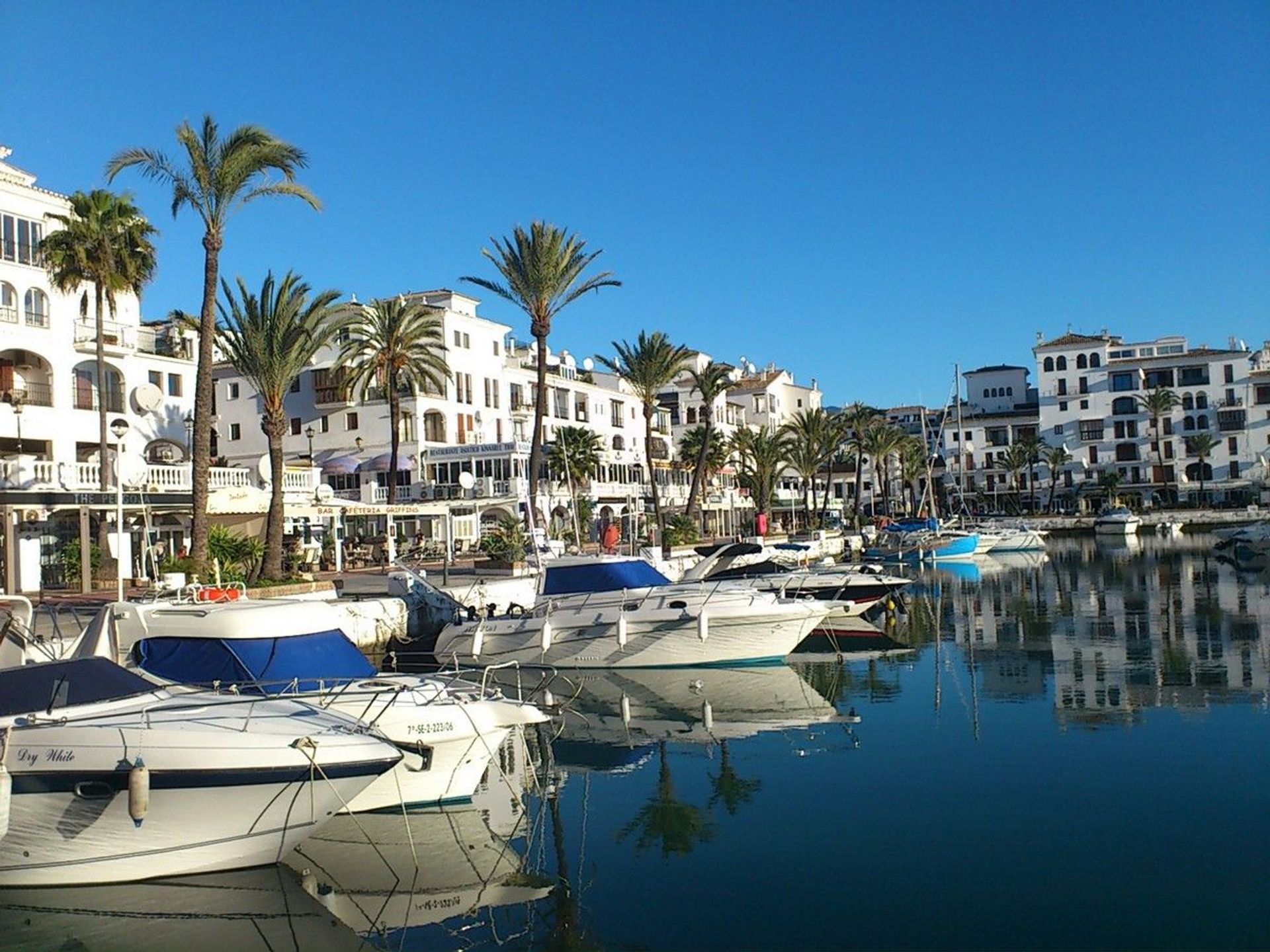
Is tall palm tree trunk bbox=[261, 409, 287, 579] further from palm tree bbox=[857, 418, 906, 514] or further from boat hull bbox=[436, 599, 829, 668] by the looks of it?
palm tree bbox=[857, 418, 906, 514]

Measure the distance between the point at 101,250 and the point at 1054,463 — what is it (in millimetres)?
102247

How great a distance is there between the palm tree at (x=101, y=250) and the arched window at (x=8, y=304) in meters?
2.80

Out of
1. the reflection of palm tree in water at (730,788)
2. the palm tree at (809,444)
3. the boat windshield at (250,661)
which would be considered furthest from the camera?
the palm tree at (809,444)

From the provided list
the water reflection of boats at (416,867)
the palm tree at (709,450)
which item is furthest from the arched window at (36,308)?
the palm tree at (709,450)

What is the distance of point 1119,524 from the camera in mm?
99375

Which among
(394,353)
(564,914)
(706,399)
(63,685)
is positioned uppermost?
(394,353)

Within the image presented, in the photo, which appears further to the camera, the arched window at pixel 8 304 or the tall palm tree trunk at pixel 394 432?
the tall palm tree trunk at pixel 394 432

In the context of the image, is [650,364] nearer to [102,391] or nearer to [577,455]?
[577,455]

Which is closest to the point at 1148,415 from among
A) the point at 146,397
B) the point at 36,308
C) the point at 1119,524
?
the point at 1119,524

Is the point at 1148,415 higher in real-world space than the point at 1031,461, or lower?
higher

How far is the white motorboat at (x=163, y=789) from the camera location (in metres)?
12.0

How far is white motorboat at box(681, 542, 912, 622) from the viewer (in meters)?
33.8

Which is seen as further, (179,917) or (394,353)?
(394,353)

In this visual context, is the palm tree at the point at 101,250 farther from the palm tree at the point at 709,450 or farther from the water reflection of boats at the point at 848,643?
the palm tree at the point at 709,450
